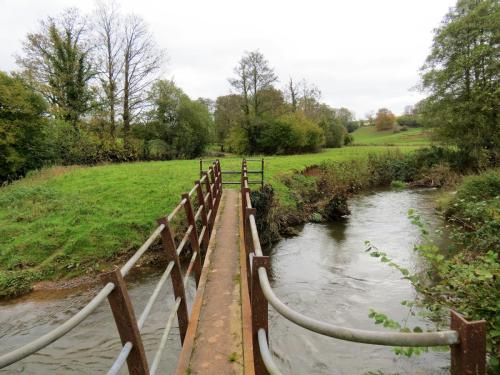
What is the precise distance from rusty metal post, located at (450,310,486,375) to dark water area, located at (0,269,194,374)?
17.2 ft

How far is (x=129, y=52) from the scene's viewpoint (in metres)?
27.0

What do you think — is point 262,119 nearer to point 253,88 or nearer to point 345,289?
point 253,88

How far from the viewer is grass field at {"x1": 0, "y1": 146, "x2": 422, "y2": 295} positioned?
905 cm

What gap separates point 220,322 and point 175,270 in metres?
0.83

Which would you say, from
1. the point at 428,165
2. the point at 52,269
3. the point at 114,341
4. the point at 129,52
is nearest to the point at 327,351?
the point at 114,341

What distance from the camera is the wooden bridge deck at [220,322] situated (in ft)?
10.1

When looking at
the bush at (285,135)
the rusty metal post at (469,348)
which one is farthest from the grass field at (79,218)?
the bush at (285,135)

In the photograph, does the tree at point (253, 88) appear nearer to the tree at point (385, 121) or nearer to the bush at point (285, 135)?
the bush at point (285, 135)

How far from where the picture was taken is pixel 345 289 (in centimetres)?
792

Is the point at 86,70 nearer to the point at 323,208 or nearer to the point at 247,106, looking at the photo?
the point at 247,106

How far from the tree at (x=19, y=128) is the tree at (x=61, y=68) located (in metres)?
1.59

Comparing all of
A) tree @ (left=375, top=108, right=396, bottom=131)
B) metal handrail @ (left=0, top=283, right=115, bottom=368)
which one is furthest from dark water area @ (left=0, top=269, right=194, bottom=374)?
tree @ (left=375, top=108, right=396, bottom=131)

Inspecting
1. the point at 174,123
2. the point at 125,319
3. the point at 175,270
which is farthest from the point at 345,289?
the point at 174,123

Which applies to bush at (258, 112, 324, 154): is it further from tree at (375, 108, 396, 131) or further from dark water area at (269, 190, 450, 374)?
tree at (375, 108, 396, 131)
